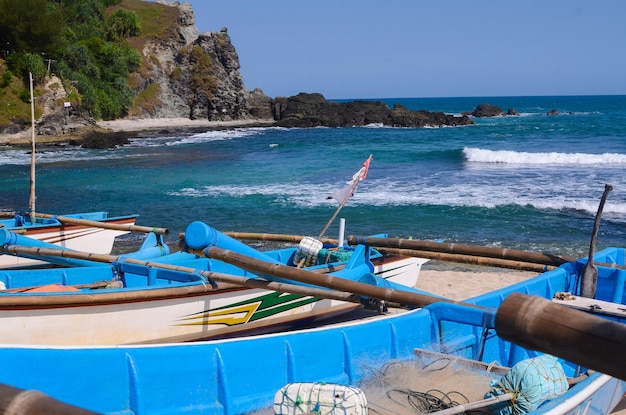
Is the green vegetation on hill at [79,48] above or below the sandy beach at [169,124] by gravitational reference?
above

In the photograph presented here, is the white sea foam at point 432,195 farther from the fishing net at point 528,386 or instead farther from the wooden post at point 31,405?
the wooden post at point 31,405

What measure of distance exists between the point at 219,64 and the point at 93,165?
36768 mm

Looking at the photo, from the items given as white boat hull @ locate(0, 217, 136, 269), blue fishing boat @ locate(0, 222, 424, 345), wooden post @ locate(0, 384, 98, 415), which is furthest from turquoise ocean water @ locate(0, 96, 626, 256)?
wooden post @ locate(0, 384, 98, 415)

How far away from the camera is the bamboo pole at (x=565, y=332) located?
1.76m

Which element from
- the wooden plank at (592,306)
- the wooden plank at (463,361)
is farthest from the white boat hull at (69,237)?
the wooden plank at (592,306)

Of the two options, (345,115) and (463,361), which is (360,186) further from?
(345,115)

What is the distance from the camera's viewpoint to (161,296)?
24.4 ft

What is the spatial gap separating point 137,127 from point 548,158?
117 ft

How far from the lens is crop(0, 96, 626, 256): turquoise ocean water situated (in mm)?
18391

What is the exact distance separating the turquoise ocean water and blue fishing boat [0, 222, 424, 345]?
7842mm

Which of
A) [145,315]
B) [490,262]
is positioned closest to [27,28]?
[145,315]

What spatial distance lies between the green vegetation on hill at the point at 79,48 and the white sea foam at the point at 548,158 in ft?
97.2

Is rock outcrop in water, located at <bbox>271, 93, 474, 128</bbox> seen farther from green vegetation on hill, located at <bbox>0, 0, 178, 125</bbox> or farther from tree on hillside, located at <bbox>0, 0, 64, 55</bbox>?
tree on hillside, located at <bbox>0, 0, 64, 55</bbox>

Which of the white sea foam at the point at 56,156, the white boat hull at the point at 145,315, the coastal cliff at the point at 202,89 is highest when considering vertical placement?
the coastal cliff at the point at 202,89
